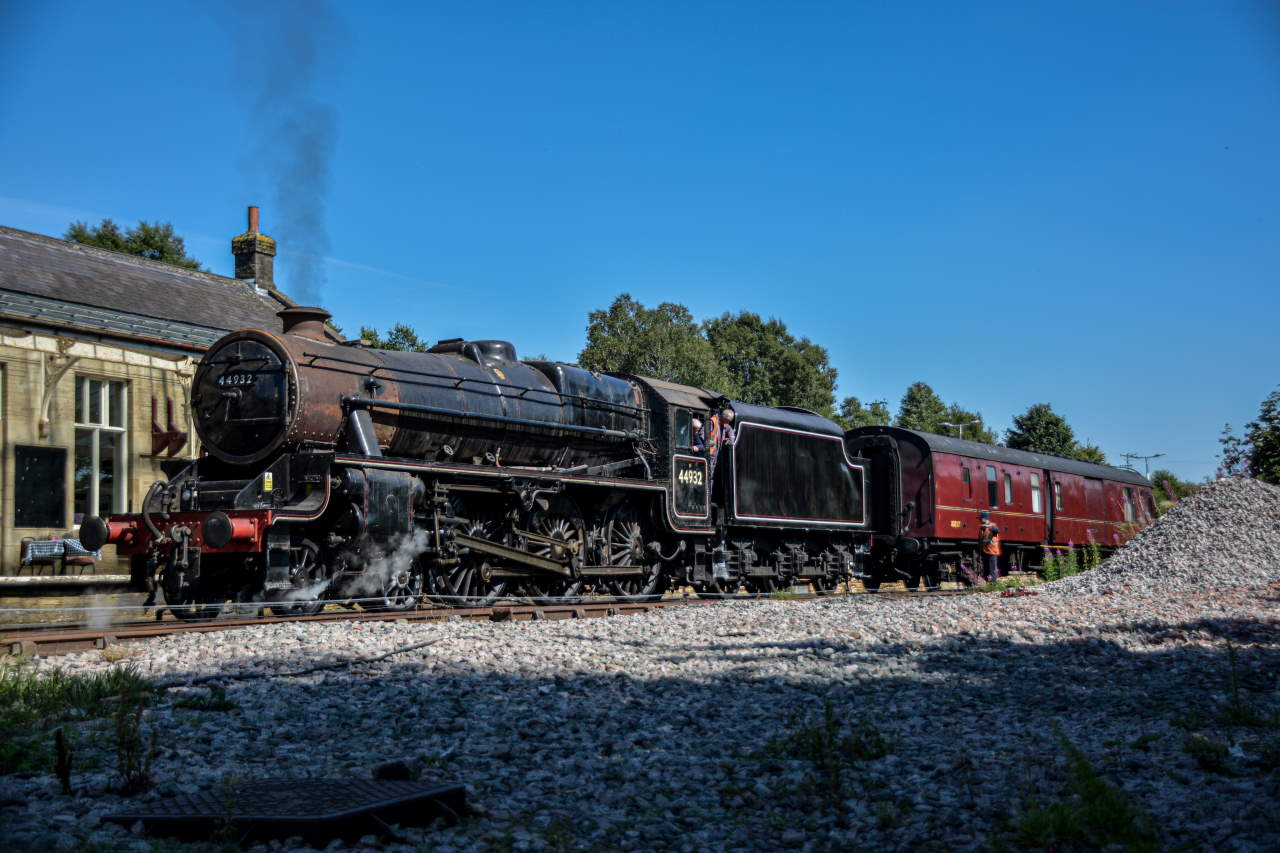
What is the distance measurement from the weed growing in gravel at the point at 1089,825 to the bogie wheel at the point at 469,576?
8.63m

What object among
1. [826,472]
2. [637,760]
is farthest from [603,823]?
[826,472]

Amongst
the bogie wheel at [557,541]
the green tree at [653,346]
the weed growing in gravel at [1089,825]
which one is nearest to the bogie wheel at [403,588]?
the bogie wheel at [557,541]

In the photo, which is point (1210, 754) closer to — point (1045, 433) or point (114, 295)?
point (114, 295)

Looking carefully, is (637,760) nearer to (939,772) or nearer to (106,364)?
(939,772)

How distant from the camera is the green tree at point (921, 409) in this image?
7475cm

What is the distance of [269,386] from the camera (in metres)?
11.2

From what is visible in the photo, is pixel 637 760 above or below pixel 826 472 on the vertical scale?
below

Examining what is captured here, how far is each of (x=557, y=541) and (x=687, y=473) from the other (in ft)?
9.91

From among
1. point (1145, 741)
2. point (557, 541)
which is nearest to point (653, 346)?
point (557, 541)

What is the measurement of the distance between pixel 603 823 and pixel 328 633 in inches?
210

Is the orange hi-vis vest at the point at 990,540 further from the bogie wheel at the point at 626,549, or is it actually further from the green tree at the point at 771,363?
the green tree at the point at 771,363

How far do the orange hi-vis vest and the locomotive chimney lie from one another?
15792mm

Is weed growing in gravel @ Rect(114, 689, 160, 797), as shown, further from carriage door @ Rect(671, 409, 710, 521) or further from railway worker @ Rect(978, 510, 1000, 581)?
railway worker @ Rect(978, 510, 1000, 581)

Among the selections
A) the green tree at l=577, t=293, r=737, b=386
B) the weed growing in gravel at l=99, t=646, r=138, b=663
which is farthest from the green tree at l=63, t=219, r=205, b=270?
the weed growing in gravel at l=99, t=646, r=138, b=663
